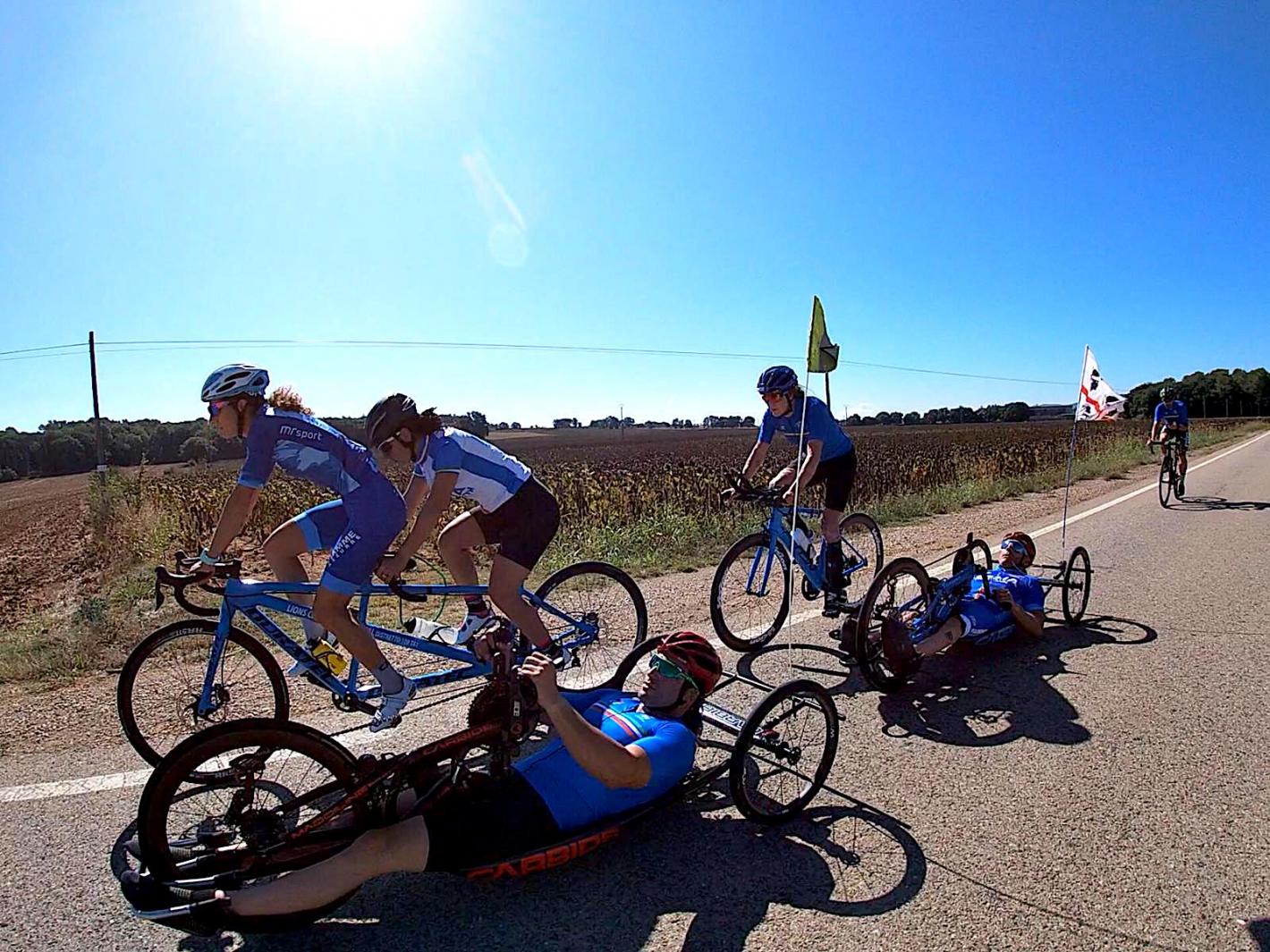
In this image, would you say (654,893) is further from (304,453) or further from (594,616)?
(304,453)

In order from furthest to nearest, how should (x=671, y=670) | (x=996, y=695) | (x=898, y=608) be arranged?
1. (x=898, y=608)
2. (x=996, y=695)
3. (x=671, y=670)

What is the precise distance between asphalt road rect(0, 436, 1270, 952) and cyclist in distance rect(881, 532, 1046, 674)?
28 centimetres

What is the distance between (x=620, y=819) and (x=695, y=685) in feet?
2.09

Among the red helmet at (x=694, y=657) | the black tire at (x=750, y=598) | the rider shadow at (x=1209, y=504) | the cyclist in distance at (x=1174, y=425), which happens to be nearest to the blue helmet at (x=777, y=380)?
the black tire at (x=750, y=598)

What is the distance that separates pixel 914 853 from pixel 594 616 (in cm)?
247

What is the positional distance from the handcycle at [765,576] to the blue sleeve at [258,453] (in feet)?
10.3

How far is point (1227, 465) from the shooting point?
2211 cm

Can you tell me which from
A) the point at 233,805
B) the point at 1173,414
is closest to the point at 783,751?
the point at 233,805

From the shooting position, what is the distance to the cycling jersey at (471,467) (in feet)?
14.1

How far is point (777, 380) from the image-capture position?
6.01 m

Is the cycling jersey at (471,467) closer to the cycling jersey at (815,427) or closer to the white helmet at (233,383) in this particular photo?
the white helmet at (233,383)

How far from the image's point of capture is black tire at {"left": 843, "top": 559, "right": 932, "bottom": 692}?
15.1ft

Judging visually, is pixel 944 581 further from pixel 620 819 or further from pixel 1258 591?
pixel 1258 591

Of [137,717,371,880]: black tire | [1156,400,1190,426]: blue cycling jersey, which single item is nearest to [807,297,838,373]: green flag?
[137,717,371,880]: black tire
